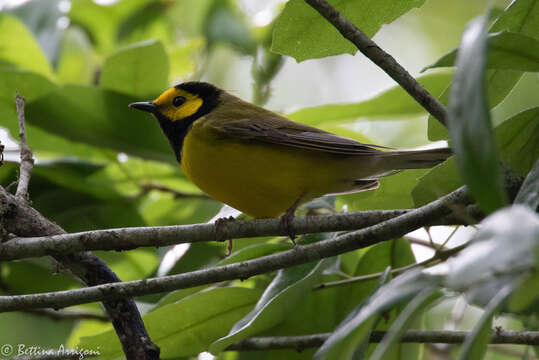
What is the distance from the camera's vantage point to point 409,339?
2514 mm

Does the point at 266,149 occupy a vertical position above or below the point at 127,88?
below

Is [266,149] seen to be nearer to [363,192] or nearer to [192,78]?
[363,192]

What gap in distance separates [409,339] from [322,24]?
1.23 meters

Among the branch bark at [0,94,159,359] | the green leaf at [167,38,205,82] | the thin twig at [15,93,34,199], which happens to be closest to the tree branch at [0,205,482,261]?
the branch bark at [0,94,159,359]

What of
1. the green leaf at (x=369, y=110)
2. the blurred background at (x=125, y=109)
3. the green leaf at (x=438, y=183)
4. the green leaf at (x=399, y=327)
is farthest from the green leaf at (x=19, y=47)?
the green leaf at (x=399, y=327)

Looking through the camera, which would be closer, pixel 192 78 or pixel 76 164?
pixel 76 164

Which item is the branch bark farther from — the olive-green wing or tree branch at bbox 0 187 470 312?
the olive-green wing

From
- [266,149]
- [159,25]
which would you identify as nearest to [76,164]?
[266,149]

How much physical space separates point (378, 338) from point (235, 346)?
0.64m

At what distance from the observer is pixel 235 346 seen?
9.43 ft

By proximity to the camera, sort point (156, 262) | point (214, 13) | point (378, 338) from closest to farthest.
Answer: point (378, 338), point (156, 262), point (214, 13)

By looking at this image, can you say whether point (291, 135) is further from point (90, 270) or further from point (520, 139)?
point (520, 139)

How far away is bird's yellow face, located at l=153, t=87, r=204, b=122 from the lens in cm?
438

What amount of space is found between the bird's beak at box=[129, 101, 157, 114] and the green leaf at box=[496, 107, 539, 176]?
Answer: 244 cm
